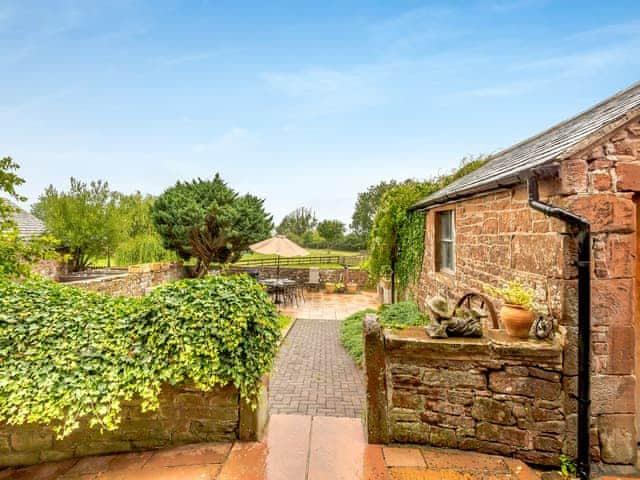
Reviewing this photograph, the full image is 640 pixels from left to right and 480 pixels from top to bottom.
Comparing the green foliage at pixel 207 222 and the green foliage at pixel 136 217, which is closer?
the green foliage at pixel 207 222

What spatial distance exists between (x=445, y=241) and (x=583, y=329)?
14.6 feet

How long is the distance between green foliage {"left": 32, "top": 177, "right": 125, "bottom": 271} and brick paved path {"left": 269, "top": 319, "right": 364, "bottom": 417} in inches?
526

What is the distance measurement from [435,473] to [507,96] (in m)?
14.6

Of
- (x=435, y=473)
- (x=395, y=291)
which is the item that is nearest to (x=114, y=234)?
(x=395, y=291)

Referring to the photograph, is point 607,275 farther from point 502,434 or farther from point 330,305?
point 330,305

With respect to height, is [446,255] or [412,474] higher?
Answer: [446,255]

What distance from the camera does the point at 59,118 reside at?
14039mm

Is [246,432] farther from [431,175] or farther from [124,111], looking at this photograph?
[124,111]

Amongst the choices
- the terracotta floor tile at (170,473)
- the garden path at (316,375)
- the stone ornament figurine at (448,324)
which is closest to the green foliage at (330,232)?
the garden path at (316,375)

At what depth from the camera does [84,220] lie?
15164 millimetres

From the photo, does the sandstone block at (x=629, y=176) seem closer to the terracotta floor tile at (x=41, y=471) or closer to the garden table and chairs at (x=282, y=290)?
the terracotta floor tile at (x=41, y=471)

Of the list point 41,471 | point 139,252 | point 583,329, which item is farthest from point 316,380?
point 139,252

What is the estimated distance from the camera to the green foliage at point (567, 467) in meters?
2.90

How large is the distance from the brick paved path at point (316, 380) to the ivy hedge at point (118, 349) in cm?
85
